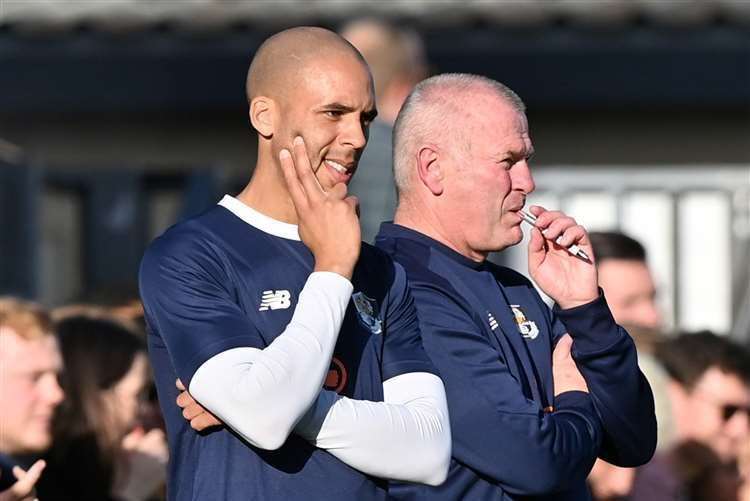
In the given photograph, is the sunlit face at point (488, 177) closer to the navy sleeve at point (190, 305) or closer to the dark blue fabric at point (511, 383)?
the dark blue fabric at point (511, 383)

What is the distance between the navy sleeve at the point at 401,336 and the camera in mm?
4258

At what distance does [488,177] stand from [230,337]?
3.38 feet

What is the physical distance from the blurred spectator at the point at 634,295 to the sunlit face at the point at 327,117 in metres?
2.58

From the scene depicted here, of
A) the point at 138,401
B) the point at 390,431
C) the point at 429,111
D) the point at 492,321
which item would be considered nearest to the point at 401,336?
the point at 390,431

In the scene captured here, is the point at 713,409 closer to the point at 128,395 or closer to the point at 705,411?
the point at 705,411

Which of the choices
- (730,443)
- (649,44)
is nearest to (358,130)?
(730,443)

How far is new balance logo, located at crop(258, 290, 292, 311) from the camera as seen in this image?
13.3ft

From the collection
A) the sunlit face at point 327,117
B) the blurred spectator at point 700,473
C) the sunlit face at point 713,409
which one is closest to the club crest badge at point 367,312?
the sunlit face at point 327,117

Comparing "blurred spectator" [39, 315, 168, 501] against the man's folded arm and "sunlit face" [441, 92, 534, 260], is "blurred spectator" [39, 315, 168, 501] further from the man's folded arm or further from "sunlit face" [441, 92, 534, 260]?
the man's folded arm

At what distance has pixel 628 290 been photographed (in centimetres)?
679

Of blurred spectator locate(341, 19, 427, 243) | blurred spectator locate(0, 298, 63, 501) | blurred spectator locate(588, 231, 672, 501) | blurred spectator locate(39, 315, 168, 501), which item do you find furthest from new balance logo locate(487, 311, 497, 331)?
blurred spectator locate(341, 19, 427, 243)

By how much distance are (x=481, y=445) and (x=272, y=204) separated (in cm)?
75

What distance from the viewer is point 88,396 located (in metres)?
6.11

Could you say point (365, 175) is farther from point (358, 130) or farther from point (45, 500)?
point (358, 130)
